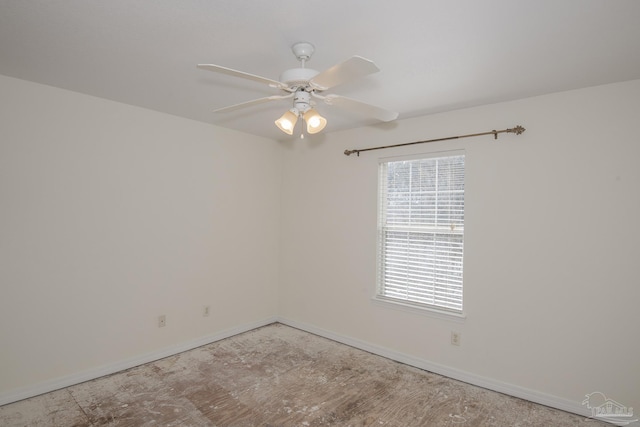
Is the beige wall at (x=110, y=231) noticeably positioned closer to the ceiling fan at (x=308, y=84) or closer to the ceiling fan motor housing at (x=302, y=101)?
the ceiling fan at (x=308, y=84)

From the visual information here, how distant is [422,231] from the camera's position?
10.6ft

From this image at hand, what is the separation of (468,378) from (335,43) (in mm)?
2851

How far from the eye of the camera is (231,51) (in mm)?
1986

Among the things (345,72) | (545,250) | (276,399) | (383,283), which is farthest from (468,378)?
(345,72)

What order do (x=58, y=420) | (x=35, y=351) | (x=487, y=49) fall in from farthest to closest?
(x=35, y=351) → (x=58, y=420) → (x=487, y=49)

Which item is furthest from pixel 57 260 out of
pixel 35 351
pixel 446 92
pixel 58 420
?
pixel 446 92

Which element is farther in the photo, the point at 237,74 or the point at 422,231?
the point at 422,231

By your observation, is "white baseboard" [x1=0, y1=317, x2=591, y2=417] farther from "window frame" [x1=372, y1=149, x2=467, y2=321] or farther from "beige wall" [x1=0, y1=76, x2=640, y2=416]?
"window frame" [x1=372, y1=149, x2=467, y2=321]

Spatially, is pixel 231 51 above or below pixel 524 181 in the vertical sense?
above

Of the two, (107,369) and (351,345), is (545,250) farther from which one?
(107,369)

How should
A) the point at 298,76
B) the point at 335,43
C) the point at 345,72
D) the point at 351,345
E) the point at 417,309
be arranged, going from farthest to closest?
the point at 351,345, the point at 417,309, the point at 335,43, the point at 298,76, the point at 345,72

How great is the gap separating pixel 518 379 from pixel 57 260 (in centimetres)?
382

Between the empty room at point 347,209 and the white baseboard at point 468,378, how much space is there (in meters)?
0.02

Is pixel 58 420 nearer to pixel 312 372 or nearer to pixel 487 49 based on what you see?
pixel 312 372
